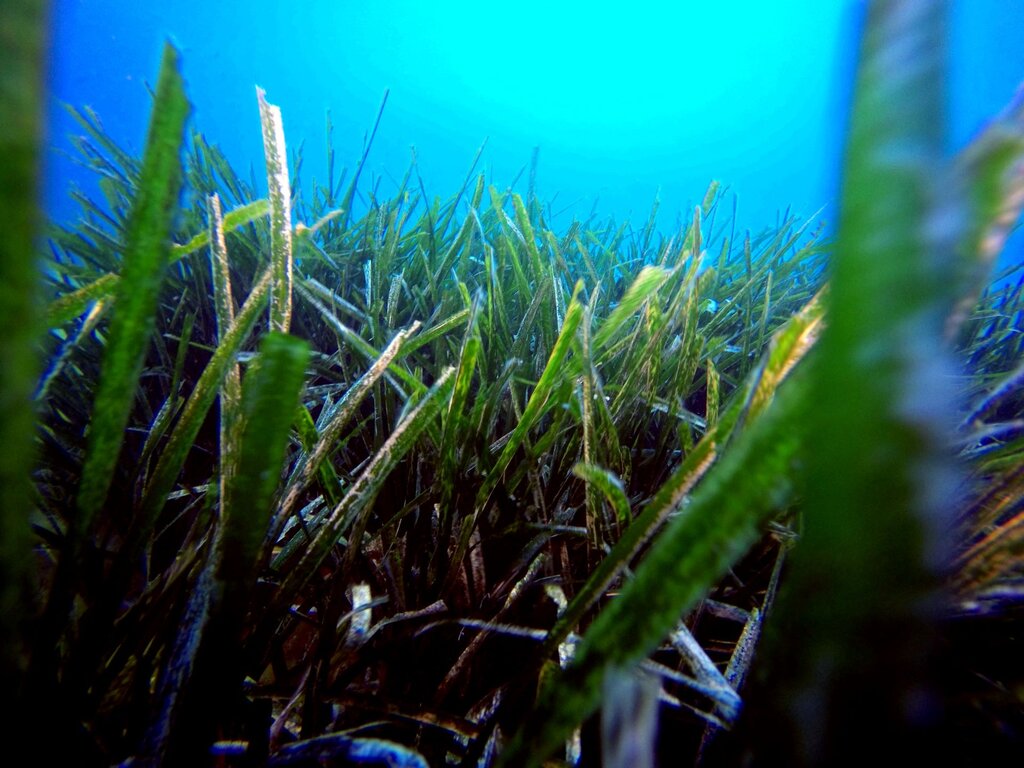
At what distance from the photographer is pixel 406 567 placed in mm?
545

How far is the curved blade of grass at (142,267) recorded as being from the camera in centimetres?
27

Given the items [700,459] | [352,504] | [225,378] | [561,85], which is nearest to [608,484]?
[700,459]

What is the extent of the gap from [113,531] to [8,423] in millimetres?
582

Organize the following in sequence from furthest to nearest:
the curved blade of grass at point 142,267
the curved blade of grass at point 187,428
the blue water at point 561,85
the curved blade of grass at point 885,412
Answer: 1. the blue water at point 561,85
2. the curved blade of grass at point 187,428
3. the curved blade of grass at point 142,267
4. the curved blade of grass at point 885,412

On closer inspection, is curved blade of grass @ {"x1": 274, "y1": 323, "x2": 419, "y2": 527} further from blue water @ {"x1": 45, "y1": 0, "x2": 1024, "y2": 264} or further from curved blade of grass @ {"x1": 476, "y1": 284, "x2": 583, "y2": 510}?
blue water @ {"x1": 45, "y1": 0, "x2": 1024, "y2": 264}

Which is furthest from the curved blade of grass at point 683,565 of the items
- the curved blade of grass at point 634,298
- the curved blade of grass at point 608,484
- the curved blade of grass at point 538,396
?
the curved blade of grass at point 634,298

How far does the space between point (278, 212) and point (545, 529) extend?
457 millimetres

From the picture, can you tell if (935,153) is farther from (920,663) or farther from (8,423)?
(8,423)

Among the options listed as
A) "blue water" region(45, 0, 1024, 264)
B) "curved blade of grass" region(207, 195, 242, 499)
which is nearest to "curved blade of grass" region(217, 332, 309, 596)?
"curved blade of grass" region(207, 195, 242, 499)

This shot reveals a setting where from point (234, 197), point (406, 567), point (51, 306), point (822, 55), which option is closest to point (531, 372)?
point (406, 567)

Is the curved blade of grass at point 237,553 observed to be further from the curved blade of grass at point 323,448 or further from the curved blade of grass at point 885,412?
the curved blade of grass at point 885,412

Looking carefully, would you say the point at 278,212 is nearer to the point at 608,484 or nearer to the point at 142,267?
the point at 142,267

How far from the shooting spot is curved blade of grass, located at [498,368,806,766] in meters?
0.21

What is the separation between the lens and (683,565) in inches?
8.9
